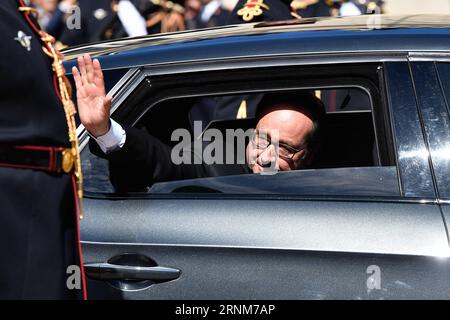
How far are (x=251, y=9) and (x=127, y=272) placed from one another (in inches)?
123

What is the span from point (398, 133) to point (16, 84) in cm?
114

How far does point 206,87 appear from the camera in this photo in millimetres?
3170

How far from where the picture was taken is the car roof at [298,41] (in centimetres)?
304

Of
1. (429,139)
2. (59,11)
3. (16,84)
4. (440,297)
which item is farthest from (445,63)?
(59,11)

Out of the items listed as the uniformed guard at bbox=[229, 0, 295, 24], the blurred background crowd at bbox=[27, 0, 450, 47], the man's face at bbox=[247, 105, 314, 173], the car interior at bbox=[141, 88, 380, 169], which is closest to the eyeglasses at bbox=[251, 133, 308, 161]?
the man's face at bbox=[247, 105, 314, 173]

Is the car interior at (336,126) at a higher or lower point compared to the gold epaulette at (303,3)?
lower

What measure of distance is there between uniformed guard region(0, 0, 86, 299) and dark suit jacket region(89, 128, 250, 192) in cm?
58

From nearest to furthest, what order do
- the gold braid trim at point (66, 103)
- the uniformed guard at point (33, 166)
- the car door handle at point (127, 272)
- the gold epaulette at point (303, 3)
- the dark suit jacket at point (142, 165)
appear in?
the uniformed guard at point (33, 166) → the gold braid trim at point (66, 103) → the car door handle at point (127, 272) → the dark suit jacket at point (142, 165) → the gold epaulette at point (303, 3)

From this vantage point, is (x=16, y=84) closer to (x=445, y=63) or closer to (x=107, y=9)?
(x=445, y=63)

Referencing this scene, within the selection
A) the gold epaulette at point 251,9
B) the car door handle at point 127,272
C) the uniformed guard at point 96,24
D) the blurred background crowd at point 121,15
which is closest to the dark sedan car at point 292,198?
the car door handle at point 127,272

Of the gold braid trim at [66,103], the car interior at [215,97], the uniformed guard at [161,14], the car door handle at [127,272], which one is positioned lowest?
the car door handle at [127,272]

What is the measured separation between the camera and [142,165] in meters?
3.20

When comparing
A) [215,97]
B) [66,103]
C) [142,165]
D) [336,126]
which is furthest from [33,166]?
[336,126]

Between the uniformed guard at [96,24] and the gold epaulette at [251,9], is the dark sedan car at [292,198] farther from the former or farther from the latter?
the uniformed guard at [96,24]
